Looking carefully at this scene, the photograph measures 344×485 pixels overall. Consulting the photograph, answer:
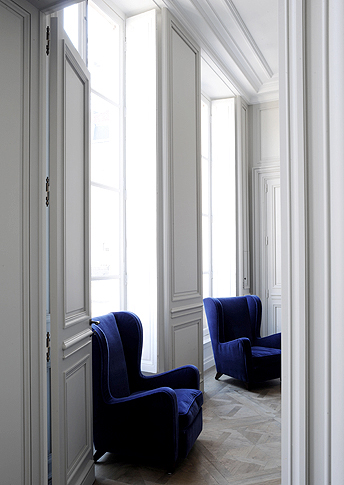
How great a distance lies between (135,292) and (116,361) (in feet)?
2.53

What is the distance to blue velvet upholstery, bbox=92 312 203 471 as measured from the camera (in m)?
2.28

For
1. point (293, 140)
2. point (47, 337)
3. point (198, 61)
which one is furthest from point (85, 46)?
point (293, 140)

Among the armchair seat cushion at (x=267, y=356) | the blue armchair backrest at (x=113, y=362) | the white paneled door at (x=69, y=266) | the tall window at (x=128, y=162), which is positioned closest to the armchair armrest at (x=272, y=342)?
the armchair seat cushion at (x=267, y=356)

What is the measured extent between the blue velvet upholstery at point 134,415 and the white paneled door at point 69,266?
139 millimetres

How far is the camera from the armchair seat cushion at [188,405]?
2.39m

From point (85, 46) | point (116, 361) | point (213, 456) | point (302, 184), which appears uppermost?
point (85, 46)

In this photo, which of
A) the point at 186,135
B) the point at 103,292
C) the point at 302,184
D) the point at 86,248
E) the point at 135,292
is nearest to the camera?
the point at 302,184

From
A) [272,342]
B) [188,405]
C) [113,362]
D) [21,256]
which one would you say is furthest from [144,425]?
[272,342]

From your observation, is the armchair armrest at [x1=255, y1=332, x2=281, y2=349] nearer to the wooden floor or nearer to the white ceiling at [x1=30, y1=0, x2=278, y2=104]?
the wooden floor

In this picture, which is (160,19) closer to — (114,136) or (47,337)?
(114,136)

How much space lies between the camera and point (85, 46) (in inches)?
111

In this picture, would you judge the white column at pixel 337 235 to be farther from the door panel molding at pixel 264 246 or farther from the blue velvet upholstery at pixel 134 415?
the door panel molding at pixel 264 246

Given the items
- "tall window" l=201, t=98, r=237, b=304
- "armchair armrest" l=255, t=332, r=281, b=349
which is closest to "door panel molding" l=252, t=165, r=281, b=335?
"tall window" l=201, t=98, r=237, b=304

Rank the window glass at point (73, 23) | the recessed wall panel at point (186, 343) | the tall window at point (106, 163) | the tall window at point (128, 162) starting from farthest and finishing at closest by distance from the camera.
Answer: the recessed wall panel at point (186, 343) → the tall window at point (128, 162) → the tall window at point (106, 163) → the window glass at point (73, 23)
